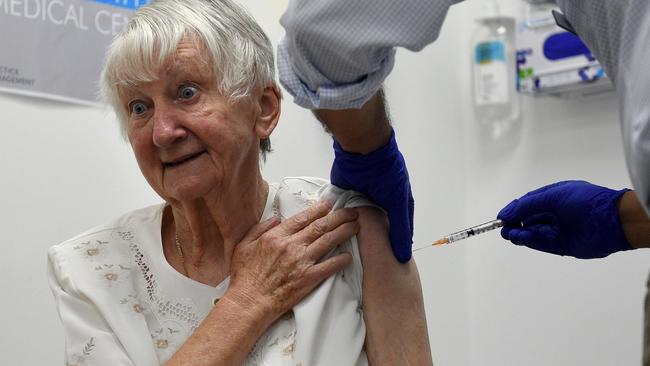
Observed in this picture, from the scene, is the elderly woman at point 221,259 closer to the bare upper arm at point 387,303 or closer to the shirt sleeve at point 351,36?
the bare upper arm at point 387,303

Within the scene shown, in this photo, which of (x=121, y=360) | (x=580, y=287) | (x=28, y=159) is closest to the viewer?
(x=121, y=360)

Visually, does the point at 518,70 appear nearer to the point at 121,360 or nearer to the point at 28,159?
the point at 28,159

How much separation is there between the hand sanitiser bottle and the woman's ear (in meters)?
1.40

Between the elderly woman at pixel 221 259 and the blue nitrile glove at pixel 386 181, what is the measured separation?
0.10 ft

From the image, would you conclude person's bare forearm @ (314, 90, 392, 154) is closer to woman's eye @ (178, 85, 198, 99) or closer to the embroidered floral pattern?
woman's eye @ (178, 85, 198, 99)

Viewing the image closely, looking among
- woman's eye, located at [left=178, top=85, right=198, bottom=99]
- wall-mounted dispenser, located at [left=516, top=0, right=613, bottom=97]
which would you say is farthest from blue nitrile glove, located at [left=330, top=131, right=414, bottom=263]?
wall-mounted dispenser, located at [left=516, top=0, right=613, bottom=97]

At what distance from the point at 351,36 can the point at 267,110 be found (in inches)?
27.1

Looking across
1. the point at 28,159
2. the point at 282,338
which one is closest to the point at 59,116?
the point at 28,159

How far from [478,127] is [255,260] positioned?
5.36 feet

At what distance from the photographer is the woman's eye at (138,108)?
1522 millimetres

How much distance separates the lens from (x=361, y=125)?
133cm

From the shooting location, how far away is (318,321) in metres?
1.44

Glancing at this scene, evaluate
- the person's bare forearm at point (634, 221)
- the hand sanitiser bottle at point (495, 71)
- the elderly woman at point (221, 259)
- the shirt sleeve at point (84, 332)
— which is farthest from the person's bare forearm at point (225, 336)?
the hand sanitiser bottle at point (495, 71)

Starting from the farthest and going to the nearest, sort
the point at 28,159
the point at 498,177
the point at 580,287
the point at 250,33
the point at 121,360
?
1. the point at 498,177
2. the point at 580,287
3. the point at 28,159
4. the point at 250,33
5. the point at 121,360
